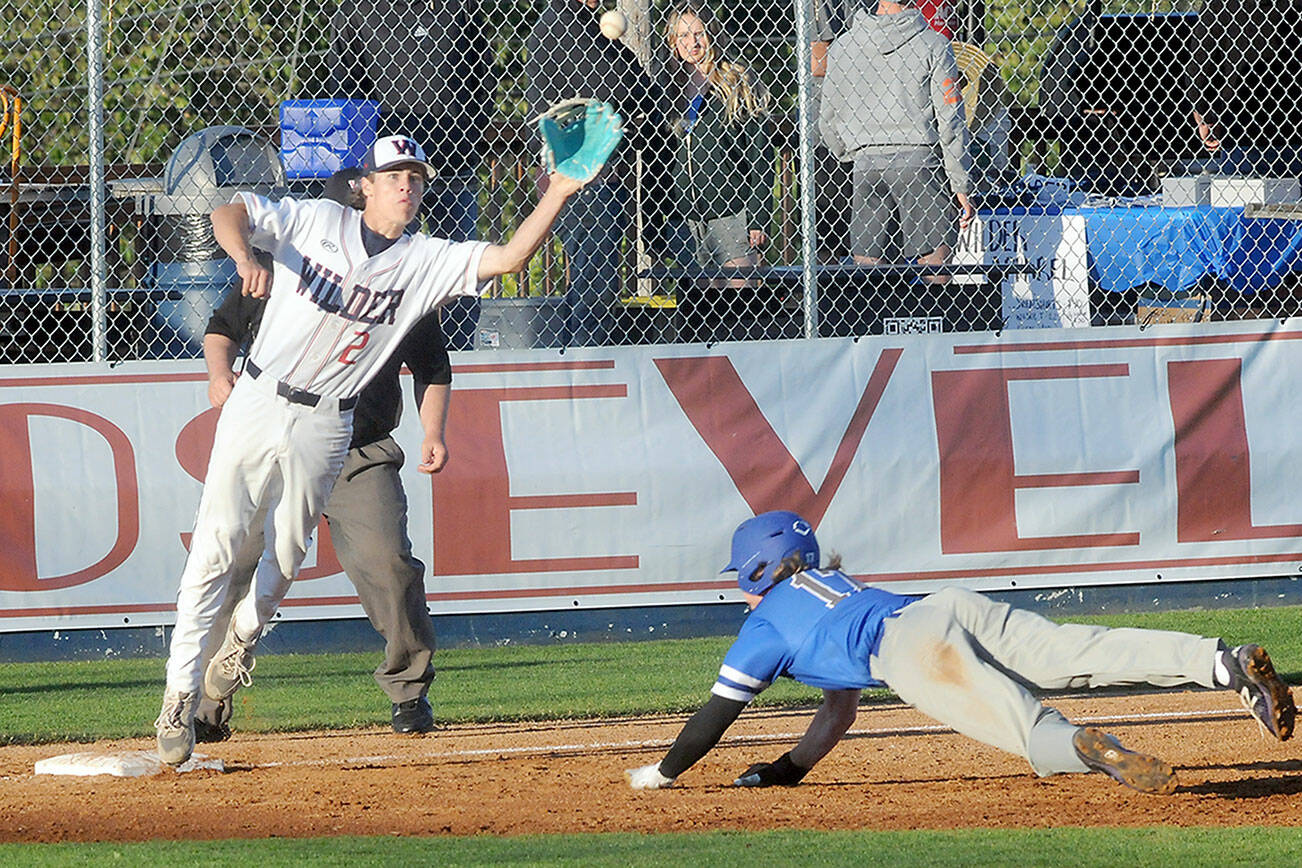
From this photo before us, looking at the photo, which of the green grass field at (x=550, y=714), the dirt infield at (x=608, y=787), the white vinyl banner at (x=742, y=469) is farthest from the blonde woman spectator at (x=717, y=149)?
the dirt infield at (x=608, y=787)

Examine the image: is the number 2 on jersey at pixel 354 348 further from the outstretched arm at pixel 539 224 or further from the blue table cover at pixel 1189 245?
the blue table cover at pixel 1189 245

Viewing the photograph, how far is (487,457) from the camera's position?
8.56 meters

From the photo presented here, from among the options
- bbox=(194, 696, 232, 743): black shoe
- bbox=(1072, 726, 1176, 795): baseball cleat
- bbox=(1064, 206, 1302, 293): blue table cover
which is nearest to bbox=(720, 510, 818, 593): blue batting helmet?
bbox=(1072, 726, 1176, 795): baseball cleat

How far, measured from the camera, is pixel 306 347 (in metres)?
5.84

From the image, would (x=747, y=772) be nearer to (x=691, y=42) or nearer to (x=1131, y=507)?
(x=1131, y=507)

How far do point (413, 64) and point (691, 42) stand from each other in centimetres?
160

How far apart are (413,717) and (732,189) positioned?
3538mm

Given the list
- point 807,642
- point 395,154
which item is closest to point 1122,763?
point 807,642

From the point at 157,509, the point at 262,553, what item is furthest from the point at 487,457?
the point at 262,553

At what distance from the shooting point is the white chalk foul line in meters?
6.52

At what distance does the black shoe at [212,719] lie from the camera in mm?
6699

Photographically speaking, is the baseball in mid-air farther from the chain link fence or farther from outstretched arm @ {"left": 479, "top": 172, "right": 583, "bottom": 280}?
outstretched arm @ {"left": 479, "top": 172, "right": 583, "bottom": 280}

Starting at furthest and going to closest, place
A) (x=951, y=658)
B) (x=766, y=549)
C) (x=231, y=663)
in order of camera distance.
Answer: (x=231, y=663), (x=766, y=549), (x=951, y=658)

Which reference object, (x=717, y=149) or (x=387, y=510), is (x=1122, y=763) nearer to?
(x=387, y=510)
